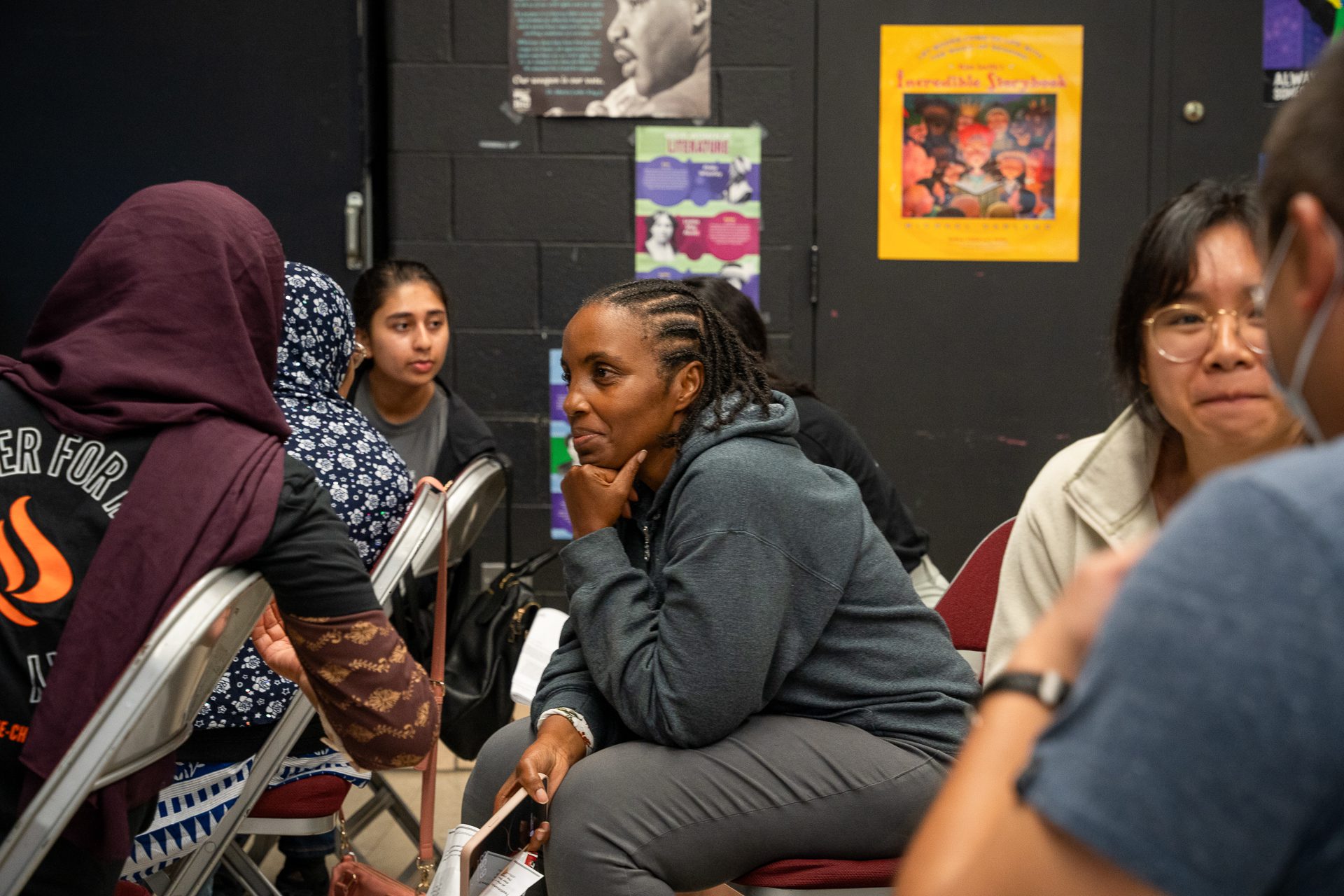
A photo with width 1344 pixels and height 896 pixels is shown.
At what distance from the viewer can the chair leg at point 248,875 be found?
2252mm

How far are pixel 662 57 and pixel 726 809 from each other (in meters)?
2.96

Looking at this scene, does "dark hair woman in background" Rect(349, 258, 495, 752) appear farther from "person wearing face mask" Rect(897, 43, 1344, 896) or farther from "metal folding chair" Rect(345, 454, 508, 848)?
"person wearing face mask" Rect(897, 43, 1344, 896)

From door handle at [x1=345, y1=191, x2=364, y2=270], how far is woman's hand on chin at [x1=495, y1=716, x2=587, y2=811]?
258 centimetres

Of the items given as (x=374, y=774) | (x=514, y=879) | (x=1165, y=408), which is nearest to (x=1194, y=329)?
(x=1165, y=408)

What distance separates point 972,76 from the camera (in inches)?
161

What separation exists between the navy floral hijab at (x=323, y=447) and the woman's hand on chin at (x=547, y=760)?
0.52 meters

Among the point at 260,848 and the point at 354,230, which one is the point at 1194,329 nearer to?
the point at 260,848

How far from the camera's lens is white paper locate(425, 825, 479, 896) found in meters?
1.65

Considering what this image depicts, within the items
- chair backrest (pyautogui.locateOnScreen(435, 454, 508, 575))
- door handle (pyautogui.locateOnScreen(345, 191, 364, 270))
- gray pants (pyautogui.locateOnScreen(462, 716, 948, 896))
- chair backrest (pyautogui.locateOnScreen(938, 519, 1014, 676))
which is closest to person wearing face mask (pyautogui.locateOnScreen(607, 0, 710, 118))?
door handle (pyautogui.locateOnScreen(345, 191, 364, 270))

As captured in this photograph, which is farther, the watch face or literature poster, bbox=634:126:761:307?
literature poster, bbox=634:126:761:307

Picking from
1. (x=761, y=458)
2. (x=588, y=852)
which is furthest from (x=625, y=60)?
(x=588, y=852)

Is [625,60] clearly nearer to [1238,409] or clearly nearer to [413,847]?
[413,847]

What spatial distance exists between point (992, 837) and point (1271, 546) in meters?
0.19

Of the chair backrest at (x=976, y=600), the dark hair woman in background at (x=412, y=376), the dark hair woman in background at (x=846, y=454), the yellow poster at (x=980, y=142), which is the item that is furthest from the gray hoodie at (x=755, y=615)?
the yellow poster at (x=980, y=142)
